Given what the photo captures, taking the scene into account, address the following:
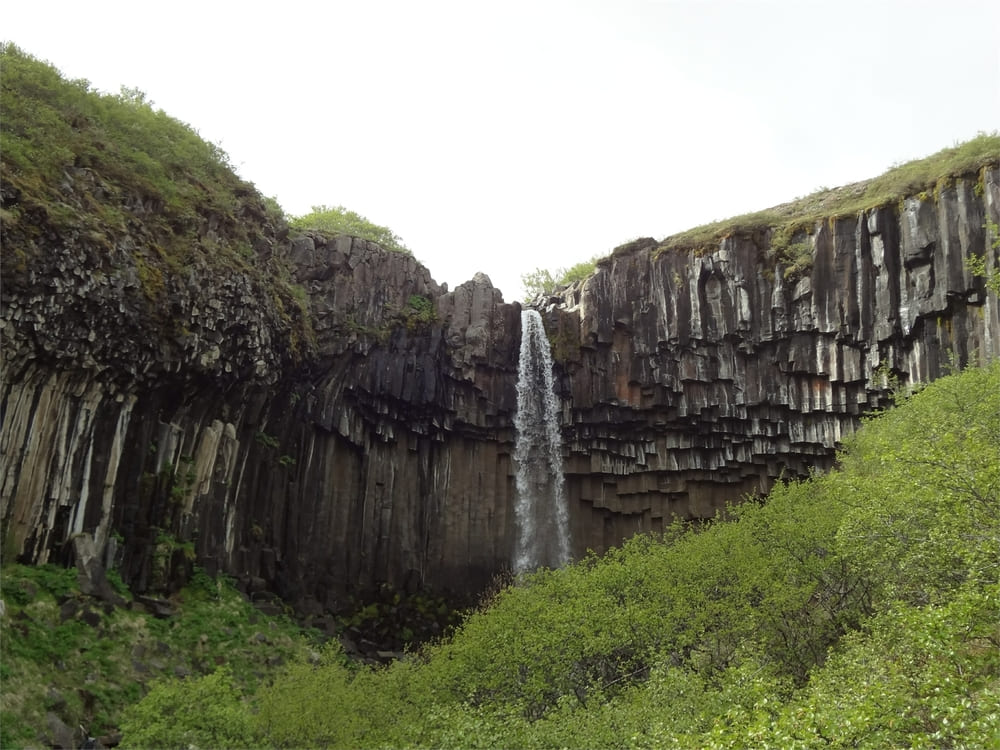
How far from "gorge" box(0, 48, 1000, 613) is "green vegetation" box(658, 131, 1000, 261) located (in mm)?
207

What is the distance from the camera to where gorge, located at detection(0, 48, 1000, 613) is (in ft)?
69.7

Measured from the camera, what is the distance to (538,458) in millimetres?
36688

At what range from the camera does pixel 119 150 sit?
82.9 feet

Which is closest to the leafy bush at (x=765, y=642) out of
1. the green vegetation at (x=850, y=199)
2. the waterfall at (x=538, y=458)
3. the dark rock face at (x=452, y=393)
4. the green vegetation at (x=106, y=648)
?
the green vegetation at (x=106, y=648)

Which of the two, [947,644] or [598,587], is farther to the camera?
[598,587]

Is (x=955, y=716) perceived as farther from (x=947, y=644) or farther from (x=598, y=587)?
(x=598, y=587)

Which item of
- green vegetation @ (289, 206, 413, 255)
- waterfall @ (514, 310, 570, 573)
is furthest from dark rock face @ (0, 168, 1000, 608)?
green vegetation @ (289, 206, 413, 255)

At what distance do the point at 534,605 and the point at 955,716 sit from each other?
12.4 m

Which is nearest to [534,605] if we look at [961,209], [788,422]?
[788,422]

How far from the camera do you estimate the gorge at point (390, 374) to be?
2123cm

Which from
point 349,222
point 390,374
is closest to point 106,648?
point 390,374

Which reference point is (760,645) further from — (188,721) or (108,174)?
(108,174)

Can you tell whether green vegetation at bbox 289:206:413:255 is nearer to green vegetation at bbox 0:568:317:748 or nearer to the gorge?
the gorge

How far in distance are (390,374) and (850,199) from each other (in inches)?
878
